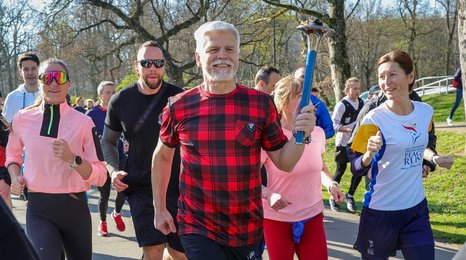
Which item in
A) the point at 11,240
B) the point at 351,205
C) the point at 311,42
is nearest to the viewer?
the point at 11,240

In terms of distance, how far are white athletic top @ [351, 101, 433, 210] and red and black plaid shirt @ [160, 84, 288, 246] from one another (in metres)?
1.07

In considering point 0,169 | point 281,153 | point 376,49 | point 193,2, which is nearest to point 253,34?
point 193,2

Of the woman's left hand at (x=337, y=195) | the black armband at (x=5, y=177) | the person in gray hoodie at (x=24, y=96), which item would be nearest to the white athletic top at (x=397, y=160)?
the woman's left hand at (x=337, y=195)

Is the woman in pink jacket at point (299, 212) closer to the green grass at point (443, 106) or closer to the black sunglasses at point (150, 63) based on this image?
the black sunglasses at point (150, 63)

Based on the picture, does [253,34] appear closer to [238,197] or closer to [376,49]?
[238,197]

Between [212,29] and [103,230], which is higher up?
[212,29]

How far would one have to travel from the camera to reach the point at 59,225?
3785 millimetres

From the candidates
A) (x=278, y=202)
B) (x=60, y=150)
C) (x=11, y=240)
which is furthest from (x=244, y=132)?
(x=11, y=240)

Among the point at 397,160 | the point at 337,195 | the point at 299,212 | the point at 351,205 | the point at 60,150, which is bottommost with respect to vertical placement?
the point at 351,205

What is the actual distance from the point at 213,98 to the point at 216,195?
1.78 ft

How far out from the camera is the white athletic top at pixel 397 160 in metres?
3.75

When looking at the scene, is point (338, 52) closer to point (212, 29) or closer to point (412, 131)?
point (412, 131)

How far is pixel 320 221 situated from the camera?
152 inches

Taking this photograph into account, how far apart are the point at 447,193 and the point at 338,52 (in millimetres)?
5986
